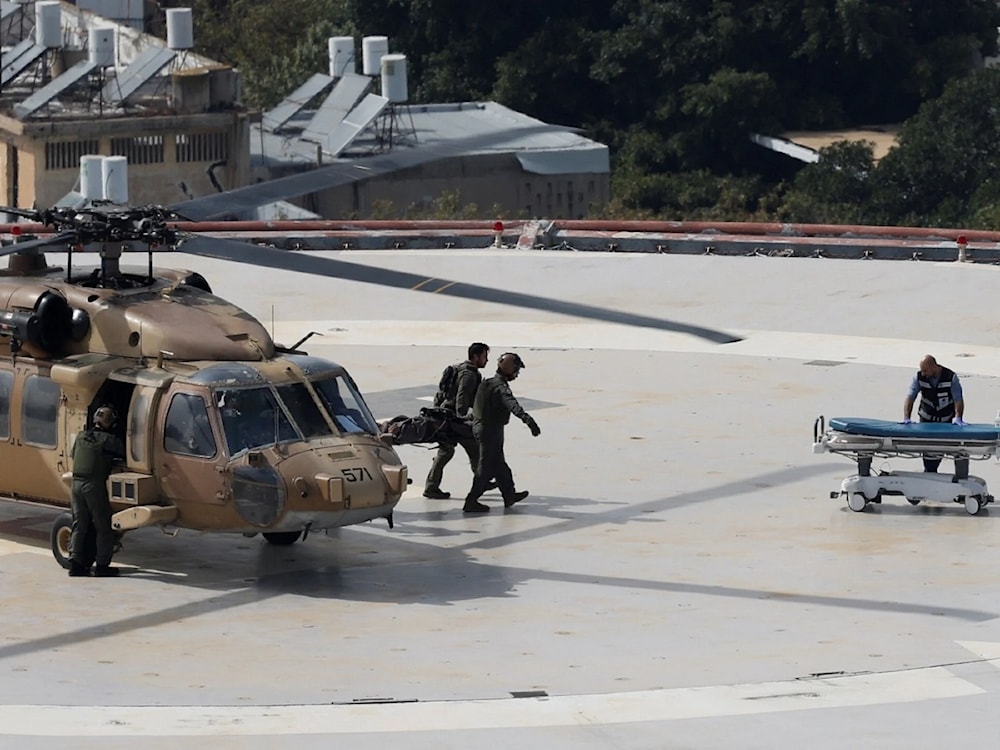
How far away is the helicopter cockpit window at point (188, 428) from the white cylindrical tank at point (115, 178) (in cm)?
2538

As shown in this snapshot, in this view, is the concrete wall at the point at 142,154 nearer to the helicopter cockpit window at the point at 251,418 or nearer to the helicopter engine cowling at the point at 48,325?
the helicopter engine cowling at the point at 48,325

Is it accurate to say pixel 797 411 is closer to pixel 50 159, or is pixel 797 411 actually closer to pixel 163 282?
pixel 163 282

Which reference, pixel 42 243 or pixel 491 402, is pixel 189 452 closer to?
pixel 42 243

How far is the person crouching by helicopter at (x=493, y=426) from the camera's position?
18062 millimetres

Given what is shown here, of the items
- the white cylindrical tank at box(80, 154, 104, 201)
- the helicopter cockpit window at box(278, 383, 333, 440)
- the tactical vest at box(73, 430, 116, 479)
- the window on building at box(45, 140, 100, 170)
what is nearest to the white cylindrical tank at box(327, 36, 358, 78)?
the window on building at box(45, 140, 100, 170)

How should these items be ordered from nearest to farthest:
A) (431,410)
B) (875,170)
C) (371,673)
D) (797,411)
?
1. (371,673)
2. (431,410)
3. (797,411)
4. (875,170)

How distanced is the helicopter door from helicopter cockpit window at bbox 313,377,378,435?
928 mm

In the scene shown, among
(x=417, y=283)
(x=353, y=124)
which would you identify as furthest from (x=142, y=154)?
(x=417, y=283)

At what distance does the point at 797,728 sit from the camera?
39.4 ft

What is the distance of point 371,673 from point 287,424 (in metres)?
2.98

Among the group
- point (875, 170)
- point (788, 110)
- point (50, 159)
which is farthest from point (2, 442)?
point (788, 110)

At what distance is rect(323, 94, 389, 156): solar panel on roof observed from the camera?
5688 centimetres

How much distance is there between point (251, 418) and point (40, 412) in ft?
6.86

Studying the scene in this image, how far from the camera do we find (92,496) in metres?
15.8
